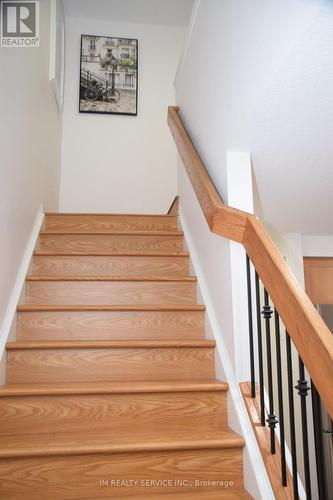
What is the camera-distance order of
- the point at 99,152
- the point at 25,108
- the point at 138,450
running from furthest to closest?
the point at 99,152
the point at 25,108
the point at 138,450

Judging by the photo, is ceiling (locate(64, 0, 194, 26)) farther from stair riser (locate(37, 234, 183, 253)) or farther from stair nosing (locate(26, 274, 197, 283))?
stair nosing (locate(26, 274, 197, 283))

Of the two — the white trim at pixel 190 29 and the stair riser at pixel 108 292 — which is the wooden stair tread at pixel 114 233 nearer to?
the stair riser at pixel 108 292

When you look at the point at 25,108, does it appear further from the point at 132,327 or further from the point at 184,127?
the point at 132,327

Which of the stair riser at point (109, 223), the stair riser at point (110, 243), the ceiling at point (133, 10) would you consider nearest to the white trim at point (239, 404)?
the stair riser at point (110, 243)

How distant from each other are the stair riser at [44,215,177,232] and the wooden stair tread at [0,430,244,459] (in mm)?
1726

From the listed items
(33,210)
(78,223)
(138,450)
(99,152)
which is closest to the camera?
(138,450)

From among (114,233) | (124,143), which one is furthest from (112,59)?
(114,233)

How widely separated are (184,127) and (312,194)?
108 cm

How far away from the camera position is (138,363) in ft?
6.62

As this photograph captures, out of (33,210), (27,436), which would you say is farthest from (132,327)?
(33,210)

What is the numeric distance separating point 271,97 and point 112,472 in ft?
4.93

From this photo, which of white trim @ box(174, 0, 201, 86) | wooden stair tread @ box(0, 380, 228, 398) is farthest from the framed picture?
wooden stair tread @ box(0, 380, 228, 398)

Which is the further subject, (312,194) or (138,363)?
(312,194)

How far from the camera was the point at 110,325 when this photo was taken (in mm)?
2217
